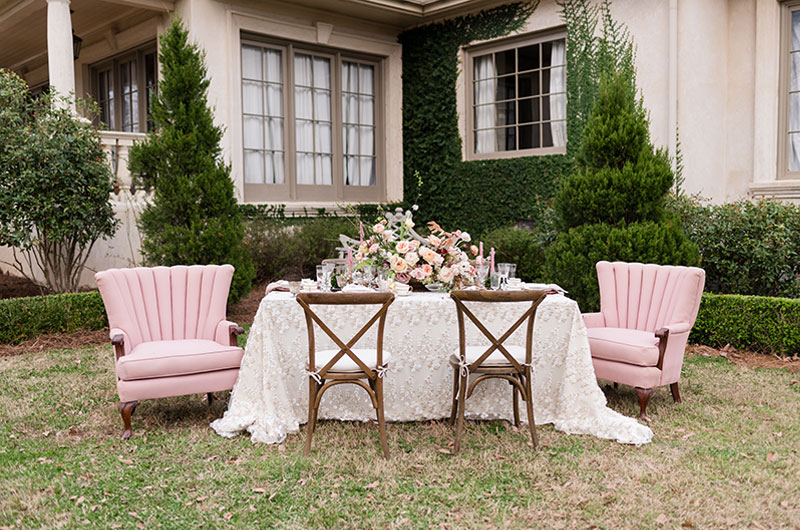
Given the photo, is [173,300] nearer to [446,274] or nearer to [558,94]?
[446,274]

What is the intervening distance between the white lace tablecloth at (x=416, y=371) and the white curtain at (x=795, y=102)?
5.57 metres

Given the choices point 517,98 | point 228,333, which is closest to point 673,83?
point 517,98

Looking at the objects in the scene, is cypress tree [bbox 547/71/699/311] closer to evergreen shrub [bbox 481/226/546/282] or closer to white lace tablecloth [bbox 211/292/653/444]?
evergreen shrub [bbox 481/226/546/282]

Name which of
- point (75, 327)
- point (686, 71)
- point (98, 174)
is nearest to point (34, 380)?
point (75, 327)

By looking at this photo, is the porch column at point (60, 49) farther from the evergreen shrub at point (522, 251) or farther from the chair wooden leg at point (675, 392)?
the chair wooden leg at point (675, 392)

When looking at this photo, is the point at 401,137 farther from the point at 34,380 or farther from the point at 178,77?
the point at 34,380

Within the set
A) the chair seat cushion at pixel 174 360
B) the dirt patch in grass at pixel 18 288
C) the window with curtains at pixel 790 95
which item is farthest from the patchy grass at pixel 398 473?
the window with curtains at pixel 790 95

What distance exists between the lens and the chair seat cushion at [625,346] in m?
5.00

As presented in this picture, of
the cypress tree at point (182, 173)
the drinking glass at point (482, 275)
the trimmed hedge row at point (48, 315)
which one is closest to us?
the drinking glass at point (482, 275)

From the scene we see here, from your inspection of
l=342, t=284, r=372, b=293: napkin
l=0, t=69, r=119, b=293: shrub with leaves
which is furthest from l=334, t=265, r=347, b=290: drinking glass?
l=0, t=69, r=119, b=293: shrub with leaves

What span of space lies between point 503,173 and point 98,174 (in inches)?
224

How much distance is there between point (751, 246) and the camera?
737 centimetres

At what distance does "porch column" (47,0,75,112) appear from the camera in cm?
916

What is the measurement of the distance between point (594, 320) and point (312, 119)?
22.7ft
